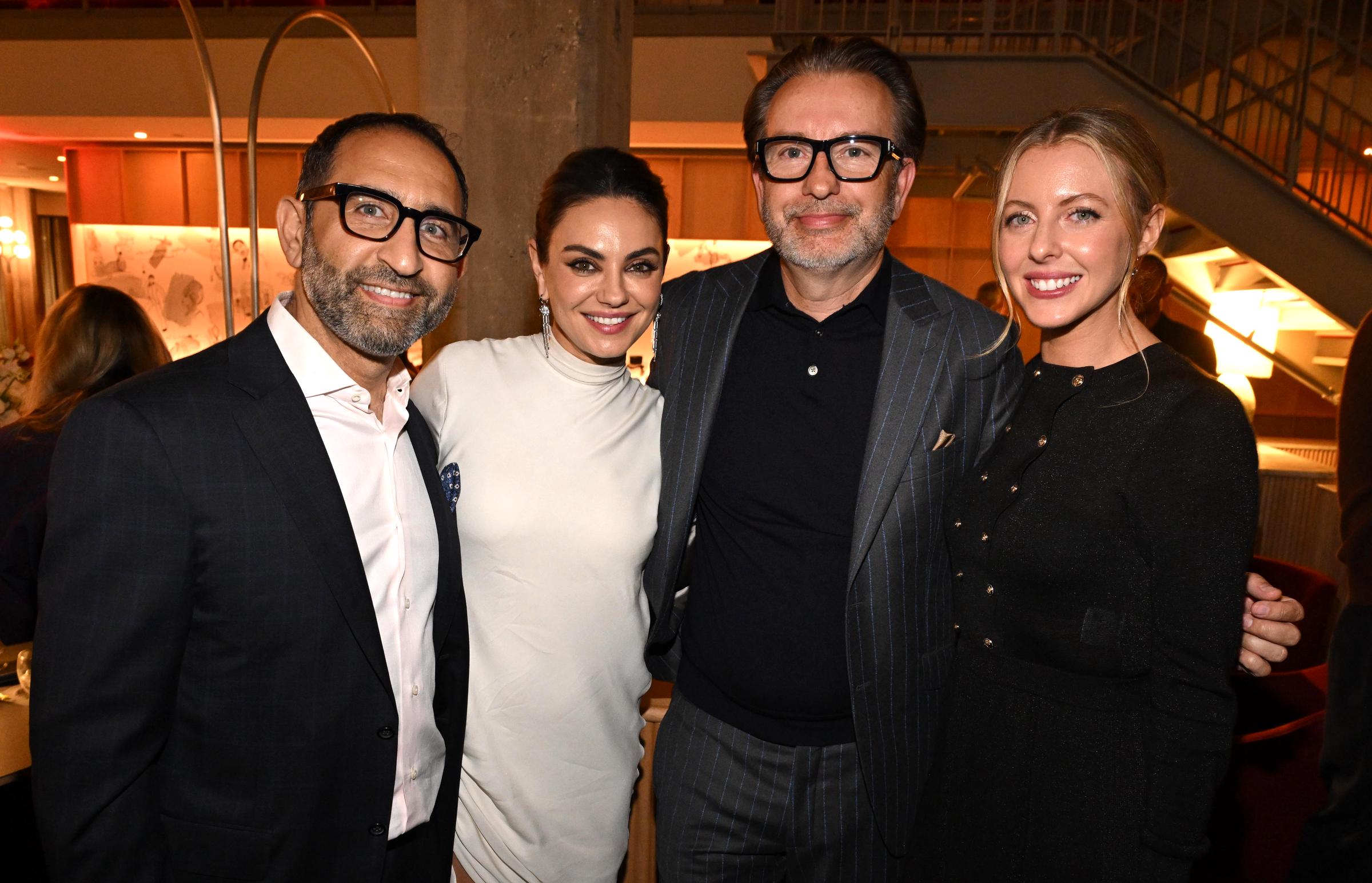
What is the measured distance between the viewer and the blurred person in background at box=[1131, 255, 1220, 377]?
4082 mm

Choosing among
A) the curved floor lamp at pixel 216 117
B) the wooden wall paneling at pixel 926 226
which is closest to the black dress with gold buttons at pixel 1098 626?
the curved floor lamp at pixel 216 117

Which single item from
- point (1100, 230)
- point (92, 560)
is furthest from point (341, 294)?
point (1100, 230)

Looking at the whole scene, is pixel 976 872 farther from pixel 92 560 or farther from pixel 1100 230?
pixel 92 560

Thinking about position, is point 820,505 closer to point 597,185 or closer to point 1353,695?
point 597,185

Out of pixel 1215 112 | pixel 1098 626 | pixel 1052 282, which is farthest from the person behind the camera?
pixel 1215 112

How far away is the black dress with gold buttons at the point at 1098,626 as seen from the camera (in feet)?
4.34

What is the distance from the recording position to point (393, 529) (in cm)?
146

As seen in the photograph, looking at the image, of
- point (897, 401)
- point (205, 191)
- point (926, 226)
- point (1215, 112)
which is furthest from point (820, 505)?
point (205, 191)

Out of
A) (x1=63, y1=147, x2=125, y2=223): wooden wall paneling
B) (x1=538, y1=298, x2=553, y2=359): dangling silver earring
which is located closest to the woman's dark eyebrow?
(x1=538, y1=298, x2=553, y2=359): dangling silver earring

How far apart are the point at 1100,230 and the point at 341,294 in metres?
1.32

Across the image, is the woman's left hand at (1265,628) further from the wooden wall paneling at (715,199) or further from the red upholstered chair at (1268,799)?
the wooden wall paneling at (715,199)

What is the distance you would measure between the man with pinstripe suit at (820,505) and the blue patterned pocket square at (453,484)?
43cm

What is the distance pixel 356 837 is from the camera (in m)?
1.38

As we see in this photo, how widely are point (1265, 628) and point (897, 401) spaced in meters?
0.75
